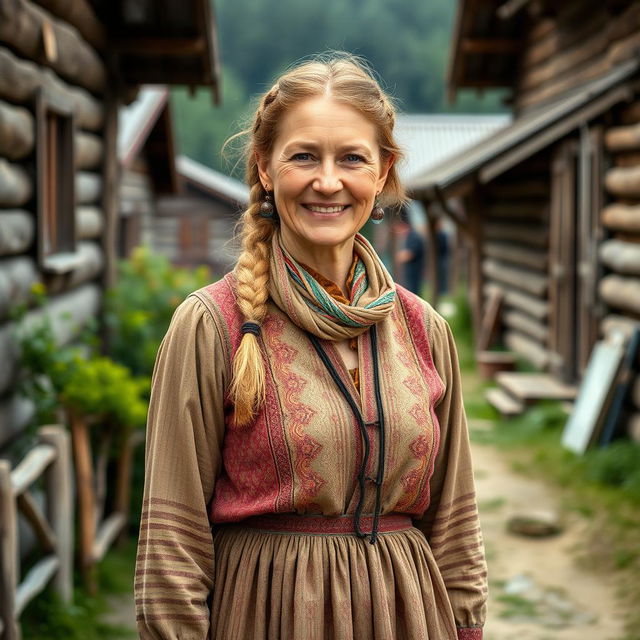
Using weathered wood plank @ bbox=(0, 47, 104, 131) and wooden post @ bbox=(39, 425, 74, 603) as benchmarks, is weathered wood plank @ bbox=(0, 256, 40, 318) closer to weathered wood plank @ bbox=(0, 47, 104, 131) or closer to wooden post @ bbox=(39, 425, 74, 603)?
wooden post @ bbox=(39, 425, 74, 603)

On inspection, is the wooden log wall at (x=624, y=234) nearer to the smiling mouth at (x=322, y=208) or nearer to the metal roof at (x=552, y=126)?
the metal roof at (x=552, y=126)

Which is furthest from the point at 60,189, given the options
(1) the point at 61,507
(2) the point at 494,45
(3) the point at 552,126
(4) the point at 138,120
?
(2) the point at 494,45

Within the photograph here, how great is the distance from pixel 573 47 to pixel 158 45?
515cm

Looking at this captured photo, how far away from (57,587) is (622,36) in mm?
7026

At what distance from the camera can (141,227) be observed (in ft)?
56.0

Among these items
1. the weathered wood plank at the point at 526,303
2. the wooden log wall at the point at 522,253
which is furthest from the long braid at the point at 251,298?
the weathered wood plank at the point at 526,303

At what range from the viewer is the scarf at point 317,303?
222 cm

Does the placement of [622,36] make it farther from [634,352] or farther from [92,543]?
[92,543]

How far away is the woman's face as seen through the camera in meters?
2.19

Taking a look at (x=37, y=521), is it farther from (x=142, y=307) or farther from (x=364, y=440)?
(x=142, y=307)

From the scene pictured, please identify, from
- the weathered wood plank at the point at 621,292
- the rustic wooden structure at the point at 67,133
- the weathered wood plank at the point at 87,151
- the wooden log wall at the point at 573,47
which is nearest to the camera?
the rustic wooden structure at the point at 67,133

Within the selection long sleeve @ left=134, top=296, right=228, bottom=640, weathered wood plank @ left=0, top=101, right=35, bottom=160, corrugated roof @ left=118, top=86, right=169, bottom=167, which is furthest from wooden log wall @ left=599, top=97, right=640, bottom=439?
corrugated roof @ left=118, top=86, right=169, bottom=167

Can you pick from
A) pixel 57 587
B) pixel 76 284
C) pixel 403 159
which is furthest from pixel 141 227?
pixel 403 159

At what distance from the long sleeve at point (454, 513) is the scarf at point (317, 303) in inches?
8.6
